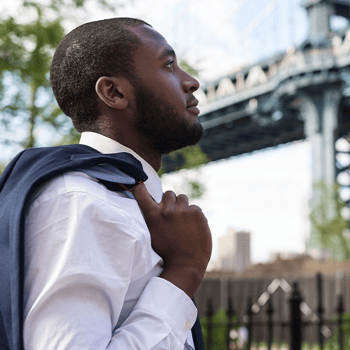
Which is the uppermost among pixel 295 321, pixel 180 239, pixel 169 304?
pixel 180 239

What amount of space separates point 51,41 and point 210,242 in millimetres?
6521

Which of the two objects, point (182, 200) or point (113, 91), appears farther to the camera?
point (113, 91)

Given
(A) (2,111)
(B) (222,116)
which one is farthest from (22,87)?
(B) (222,116)

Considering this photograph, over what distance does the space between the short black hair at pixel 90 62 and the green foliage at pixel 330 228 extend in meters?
22.7

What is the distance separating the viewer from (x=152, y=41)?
53.2 inches

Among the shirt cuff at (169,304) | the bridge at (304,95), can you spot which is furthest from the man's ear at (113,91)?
the bridge at (304,95)

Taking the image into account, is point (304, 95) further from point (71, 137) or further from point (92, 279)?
point (92, 279)

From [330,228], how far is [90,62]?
904 inches

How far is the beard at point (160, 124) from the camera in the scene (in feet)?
4.27

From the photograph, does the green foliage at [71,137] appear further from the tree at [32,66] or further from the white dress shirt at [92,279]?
the white dress shirt at [92,279]

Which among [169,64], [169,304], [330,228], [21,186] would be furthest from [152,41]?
[330,228]

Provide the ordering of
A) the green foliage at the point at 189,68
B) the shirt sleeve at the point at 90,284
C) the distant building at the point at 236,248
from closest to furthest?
the shirt sleeve at the point at 90,284, the green foliage at the point at 189,68, the distant building at the point at 236,248

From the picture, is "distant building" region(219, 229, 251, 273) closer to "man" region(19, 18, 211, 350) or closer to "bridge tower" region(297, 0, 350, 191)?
"bridge tower" region(297, 0, 350, 191)

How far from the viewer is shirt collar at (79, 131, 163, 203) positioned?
1.27 metres
